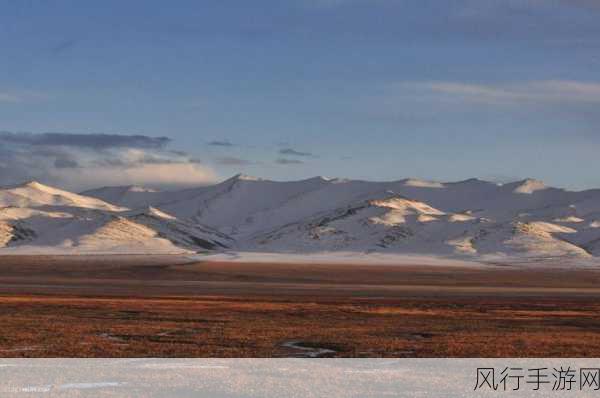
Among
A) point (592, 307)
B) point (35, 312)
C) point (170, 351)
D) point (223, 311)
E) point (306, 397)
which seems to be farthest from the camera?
point (592, 307)

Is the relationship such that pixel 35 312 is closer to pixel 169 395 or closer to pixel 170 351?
pixel 170 351

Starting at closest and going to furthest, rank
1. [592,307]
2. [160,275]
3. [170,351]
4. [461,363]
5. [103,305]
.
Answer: [461,363], [170,351], [103,305], [592,307], [160,275]

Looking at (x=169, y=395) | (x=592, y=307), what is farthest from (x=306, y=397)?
(x=592, y=307)

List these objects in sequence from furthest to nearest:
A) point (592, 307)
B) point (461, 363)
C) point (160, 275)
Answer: point (160, 275), point (592, 307), point (461, 363)

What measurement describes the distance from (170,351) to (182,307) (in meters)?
27.8

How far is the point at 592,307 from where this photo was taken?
7238 centimetres

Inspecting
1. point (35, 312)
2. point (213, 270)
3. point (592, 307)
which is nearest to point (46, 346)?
point (35, 312)

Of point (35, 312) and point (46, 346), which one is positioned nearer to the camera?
point (46, 346)

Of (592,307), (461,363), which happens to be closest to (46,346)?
(461,363)

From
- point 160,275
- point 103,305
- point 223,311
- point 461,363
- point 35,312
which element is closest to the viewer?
point 461,363

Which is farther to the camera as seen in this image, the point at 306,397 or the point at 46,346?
the point at 46,346

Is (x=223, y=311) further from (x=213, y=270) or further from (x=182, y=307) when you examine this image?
(x=213, y=270)

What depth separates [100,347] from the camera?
1353 inches

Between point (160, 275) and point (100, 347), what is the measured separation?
107 m
